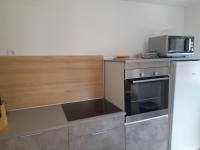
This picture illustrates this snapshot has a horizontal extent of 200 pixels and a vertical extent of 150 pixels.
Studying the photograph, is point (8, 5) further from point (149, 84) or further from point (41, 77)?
point (149, 84)

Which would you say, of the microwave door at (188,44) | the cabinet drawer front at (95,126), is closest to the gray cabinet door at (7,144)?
the cabinet drawer front at (95,126)

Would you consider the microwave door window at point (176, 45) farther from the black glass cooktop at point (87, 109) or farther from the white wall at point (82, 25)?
the black glass cooktop at point (87, 109)

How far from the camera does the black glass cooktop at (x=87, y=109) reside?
5.22 feet

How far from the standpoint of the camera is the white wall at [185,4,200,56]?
7.81ft

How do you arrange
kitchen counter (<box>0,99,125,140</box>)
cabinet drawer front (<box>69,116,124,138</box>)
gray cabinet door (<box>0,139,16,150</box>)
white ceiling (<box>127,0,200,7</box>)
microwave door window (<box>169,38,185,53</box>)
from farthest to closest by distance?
1. white ceiling (<box>127,0,200,7</box>)
2. microwave door window (<box>169,38,185,53</box>)
3. cabinet drawer front (<box>69,116,124,138</box>)
4. kitchen counter (<box>0,99,125,140</box>)
5. gray cabinet door (<box>0,139,16,150</box>)

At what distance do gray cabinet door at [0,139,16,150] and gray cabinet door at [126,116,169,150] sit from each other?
1.10 m

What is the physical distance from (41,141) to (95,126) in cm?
51

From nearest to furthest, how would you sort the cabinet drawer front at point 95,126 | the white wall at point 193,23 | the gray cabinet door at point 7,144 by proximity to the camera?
1. the gray cabinet door at point 7,144
2. the cabinet drawer front at point 95,126
3. the white wall at point 193,23

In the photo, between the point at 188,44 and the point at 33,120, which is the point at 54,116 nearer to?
the point at 33,120

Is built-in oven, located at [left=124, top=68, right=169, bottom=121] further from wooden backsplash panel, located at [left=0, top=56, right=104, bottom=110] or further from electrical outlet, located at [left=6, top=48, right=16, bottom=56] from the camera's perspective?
electrical outlet, located at [left=6, top=48, right=16, bottom=56]

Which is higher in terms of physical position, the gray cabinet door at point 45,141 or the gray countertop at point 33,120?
the gray countertop at point 33,120

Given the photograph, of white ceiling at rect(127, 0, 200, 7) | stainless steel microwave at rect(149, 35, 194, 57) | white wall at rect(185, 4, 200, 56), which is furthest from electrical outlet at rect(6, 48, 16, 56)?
white wall at rect(185, 4, 200, 56)

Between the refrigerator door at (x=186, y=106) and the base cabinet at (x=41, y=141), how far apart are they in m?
1.34

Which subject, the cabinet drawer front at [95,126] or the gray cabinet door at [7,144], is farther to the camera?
the cabinet drawer front at [95,126]
